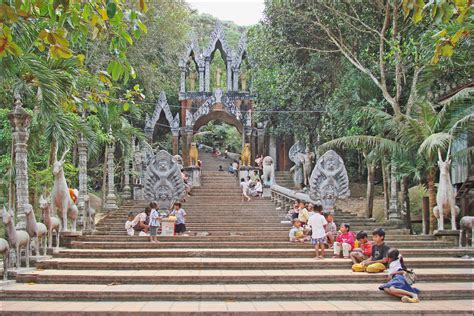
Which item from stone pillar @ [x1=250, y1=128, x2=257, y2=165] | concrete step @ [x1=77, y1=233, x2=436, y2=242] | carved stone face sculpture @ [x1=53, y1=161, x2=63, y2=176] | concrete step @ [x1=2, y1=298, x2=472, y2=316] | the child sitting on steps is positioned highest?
stone pillar @ [x1=250, y1=128, x2=257, y2=165]

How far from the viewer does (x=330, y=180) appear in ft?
43.7

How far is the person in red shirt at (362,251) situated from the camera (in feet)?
30.4

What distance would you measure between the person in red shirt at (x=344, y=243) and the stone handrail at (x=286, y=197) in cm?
527

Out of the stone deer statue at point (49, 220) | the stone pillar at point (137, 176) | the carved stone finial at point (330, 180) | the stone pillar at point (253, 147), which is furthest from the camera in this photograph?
the stone pillar at point (253, 147)

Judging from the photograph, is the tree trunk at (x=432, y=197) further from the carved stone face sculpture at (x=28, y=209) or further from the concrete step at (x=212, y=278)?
the carved stone face sculpture at (x=28, y=209)

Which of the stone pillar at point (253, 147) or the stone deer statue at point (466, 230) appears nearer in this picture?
the stone deer statue at point (466, 230)

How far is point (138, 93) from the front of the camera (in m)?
7.62

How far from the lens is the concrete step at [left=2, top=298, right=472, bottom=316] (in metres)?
6.55

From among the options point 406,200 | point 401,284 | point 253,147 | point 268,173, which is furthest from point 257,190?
point 401,284

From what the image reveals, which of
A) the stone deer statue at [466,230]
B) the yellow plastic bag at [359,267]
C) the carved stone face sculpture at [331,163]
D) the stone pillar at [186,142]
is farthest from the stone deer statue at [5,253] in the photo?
the stone pillar at [186,142]

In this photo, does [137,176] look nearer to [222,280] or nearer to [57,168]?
[57,168]

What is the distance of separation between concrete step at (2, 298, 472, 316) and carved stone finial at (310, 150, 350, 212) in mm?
5997

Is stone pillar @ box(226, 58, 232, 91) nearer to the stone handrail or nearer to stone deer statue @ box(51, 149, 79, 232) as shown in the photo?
the stone handrail

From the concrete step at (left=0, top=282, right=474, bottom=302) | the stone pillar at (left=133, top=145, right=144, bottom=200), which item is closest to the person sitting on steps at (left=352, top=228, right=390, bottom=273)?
the concrete step at (left=0, top=282, right=474, bottom=302)
